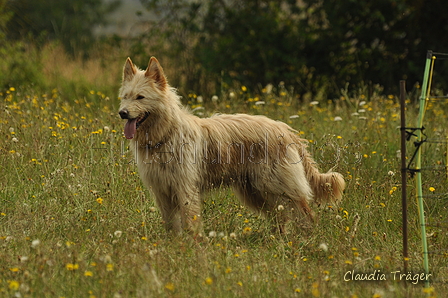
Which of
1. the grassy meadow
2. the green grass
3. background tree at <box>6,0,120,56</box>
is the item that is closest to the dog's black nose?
the grassy meadow

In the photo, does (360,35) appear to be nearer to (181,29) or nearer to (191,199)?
(181,29)

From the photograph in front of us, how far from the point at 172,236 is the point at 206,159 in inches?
34.7

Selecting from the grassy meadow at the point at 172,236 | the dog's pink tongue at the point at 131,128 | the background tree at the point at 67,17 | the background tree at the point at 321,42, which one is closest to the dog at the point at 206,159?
the dog's pink tongue at the point at 131,128

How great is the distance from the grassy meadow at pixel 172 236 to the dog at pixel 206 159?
0.22 m

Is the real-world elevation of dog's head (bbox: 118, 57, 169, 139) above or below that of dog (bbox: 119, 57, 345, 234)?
above

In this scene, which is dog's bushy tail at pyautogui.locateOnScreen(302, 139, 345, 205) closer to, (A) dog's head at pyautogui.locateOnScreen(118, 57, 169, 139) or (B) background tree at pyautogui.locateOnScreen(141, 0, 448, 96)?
(A) dog's head at pyautogui.locateOnScreen(118, 57, 169, 139)

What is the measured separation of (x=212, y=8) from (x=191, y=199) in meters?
8.28

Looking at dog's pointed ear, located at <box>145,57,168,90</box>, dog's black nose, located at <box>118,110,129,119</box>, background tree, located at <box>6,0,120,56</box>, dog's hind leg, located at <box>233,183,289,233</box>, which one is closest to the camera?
dog's black nose, located at <box>118,110,129,119</box>

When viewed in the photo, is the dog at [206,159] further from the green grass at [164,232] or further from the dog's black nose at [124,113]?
the green grass at [164,232]

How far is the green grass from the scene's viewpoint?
400cm

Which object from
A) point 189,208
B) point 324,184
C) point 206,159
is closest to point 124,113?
point 206,159

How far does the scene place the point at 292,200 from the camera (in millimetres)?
5785

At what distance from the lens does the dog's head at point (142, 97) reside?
520 centimetres

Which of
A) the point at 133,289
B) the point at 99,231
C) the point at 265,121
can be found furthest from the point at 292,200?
the point at 133,289
